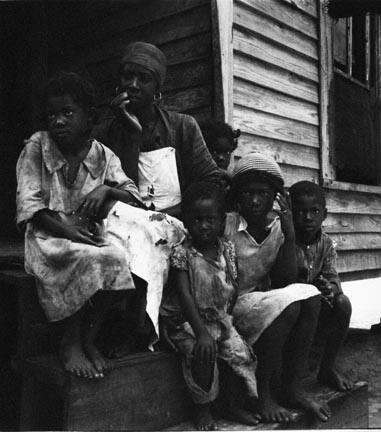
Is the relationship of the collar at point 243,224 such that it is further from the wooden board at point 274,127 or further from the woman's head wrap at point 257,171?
the wooden board at point 274,127

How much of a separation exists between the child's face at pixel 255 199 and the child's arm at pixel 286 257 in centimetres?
10

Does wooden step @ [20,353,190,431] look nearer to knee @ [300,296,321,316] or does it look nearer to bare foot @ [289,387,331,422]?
bare foot @ [289,387,331,422]

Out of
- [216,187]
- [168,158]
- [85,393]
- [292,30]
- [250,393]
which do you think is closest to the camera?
[85,393]

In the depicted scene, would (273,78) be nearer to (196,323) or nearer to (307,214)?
(307,214)

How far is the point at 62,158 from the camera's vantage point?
2.49m

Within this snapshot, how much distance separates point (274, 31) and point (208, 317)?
333 centimetres

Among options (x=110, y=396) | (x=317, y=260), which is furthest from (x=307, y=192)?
(x=110, y=396)

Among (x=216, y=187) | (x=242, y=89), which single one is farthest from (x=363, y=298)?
(x=216, y=187)

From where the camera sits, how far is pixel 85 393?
211 centimetres

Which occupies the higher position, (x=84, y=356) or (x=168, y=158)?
(x=168, y=158)

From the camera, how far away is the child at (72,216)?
218cm

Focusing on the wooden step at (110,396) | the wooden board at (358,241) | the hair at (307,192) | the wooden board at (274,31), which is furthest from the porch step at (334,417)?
the wooden board at (274,31)

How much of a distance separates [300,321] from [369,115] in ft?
14.6

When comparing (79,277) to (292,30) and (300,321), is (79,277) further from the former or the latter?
(292,30)
